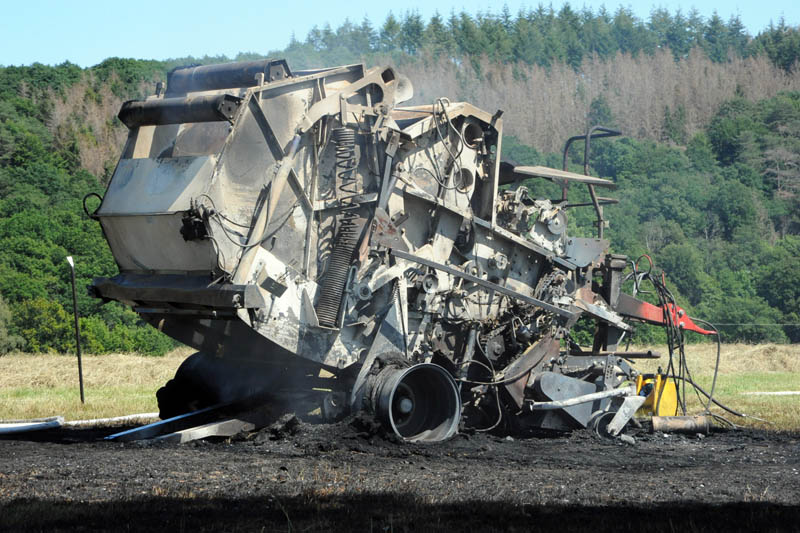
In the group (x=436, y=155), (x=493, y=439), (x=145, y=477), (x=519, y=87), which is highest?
(x=519, y=87)

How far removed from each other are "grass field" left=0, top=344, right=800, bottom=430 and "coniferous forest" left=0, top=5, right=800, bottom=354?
7070mm

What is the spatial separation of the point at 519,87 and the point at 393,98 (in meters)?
65.4

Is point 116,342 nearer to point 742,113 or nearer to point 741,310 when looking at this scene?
point 741,310

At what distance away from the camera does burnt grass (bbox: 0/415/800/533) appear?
19.4ft

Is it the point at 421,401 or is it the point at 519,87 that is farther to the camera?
the point at 519,87

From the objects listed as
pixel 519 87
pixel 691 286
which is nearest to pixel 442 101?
pixel 691 286

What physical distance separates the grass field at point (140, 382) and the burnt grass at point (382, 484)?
4346mm

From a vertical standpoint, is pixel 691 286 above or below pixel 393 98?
below

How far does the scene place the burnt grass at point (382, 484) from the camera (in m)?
5.93

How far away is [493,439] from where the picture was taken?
35.5 feet

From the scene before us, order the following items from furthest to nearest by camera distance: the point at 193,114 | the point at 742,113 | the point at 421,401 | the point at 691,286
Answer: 1. the point at 742,113
2. the point at 691,286
3. the point at 421,401
4. the point at 193,114

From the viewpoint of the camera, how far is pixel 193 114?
31.0ft

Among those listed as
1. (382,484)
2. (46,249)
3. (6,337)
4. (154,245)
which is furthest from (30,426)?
(46,249)

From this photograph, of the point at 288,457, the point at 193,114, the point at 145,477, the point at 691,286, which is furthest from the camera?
the point at 691,286
